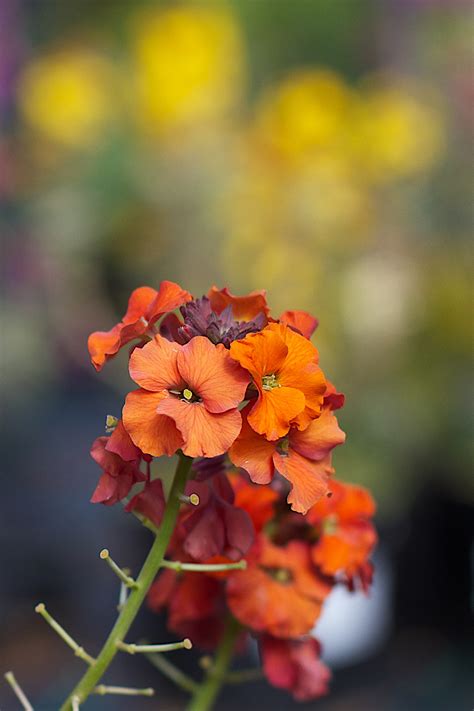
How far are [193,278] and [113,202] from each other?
27 cm

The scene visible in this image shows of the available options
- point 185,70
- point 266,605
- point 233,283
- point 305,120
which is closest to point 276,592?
point 266,605

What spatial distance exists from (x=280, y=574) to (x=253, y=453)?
0.12 meters

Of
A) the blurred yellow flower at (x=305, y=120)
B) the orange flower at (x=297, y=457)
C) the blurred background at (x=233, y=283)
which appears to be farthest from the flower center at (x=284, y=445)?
the blurred yellow flower at (x=305, y=120)

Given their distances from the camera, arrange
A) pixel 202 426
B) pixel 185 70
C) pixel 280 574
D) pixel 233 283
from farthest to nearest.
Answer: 1. pixel 185 70
2. pixel 233 283
3. pixel 280 574
4. pixel 202 426

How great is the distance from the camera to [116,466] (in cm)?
41

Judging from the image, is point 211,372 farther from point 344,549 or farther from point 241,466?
point 344,549

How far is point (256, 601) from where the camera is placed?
0.46 meters

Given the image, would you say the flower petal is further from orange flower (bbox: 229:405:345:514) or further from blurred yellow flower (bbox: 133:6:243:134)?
blurred yellow flower (bbox: 133:6:243:134)

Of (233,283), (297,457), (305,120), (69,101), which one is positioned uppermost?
(305,120)

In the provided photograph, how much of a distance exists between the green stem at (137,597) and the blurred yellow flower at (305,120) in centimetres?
171

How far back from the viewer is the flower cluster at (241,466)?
385 millimetres

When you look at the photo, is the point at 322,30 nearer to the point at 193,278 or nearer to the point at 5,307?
the point at 193,278

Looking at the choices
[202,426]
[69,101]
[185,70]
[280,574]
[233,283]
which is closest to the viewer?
[202,426]

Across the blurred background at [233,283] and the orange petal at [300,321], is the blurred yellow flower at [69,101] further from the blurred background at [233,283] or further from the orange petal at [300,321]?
the orange petal at [300,321]
